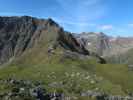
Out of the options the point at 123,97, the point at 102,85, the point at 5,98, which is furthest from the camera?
the point at 102,85

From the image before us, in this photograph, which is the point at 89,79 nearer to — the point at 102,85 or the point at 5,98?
the point at 102,85

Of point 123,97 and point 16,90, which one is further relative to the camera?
point 123,97

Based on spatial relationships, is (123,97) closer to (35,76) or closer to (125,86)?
(125,86)

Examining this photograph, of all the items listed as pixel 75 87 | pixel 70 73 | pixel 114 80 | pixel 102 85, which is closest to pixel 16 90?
pixel 75 87

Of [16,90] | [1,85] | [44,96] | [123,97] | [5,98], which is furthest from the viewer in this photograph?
[123,97]

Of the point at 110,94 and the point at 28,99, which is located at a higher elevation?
the point at 28,99

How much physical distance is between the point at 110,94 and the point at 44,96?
2727 inches

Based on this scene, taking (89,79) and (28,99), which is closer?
(28,99)

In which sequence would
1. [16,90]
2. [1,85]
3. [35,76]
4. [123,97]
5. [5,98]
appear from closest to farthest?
[5,98]
[16,90]
[1,85]
[123,97]
[35,76]

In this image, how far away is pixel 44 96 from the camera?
95.6 meters

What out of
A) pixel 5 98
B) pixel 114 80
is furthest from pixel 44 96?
pixel 114 80

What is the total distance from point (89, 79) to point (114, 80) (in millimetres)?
25959

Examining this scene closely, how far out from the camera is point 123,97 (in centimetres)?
15112

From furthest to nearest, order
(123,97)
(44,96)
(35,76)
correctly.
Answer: (35,76)
(123,97)
(44,96)
